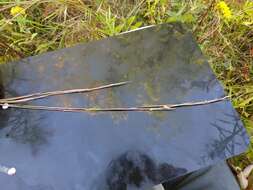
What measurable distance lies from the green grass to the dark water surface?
0.36m

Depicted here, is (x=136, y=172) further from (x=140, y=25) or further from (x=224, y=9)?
(x=224, y=9)

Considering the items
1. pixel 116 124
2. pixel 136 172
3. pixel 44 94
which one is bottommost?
pixel 136 172

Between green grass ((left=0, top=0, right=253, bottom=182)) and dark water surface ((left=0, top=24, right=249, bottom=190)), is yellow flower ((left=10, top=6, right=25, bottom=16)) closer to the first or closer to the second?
green grass ((left=0, top=0, right=253, bottom=182))

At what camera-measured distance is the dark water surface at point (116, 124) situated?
2.13ft

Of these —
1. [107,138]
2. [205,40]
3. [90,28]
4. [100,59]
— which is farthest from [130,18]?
[107,138]

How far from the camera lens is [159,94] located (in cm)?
74

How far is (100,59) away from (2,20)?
20.7 inches

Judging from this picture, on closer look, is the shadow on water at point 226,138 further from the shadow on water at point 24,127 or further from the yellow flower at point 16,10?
A: the yellow flower at point 16,10

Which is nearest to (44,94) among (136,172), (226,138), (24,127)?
(24,127)

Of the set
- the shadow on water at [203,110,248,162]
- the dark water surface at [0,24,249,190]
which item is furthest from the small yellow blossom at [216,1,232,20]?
the shadow on water at [203,110,248,162]

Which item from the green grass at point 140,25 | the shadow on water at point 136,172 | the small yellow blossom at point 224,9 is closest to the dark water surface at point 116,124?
the shadow on water at point 136,172

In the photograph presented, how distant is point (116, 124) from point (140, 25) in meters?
0.59

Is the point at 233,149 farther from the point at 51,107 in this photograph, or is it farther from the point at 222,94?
the point at 51,107

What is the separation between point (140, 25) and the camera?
118 cm
